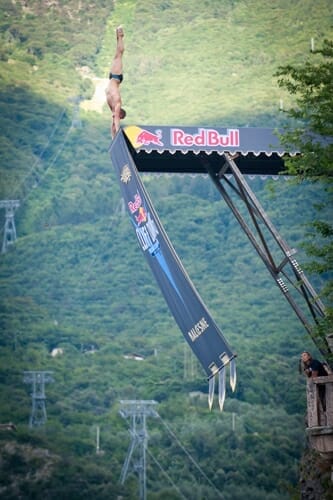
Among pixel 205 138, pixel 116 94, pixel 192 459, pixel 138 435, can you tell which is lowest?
pixel 205 138

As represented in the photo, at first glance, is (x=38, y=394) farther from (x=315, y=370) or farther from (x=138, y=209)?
(x=315, y=370)

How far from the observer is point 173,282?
23609 mm

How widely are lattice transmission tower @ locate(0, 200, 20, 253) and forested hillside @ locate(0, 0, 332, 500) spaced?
0.53m

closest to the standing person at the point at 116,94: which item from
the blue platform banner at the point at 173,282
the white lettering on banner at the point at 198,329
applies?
the blue platform banner at the point at 173,282

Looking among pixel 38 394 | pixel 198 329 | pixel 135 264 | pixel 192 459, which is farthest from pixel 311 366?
pixel 135 264

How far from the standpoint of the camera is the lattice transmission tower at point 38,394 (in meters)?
82.8

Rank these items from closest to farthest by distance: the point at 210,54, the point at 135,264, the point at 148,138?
the point at 148,138 < the point at 135,264 < the point at 210,54

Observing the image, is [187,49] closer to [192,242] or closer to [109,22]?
[109,22]

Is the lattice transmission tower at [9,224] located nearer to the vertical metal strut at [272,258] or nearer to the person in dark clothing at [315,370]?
the vertical metal strut at [272,258]

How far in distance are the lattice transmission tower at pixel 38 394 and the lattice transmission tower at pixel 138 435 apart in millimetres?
4609

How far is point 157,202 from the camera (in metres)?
103

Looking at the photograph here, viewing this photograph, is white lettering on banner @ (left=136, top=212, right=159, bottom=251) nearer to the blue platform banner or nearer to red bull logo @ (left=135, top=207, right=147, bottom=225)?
the blue platform banner

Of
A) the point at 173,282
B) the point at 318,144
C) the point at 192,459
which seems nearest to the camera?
the point at 318,144

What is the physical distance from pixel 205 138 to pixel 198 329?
13.6 ft
